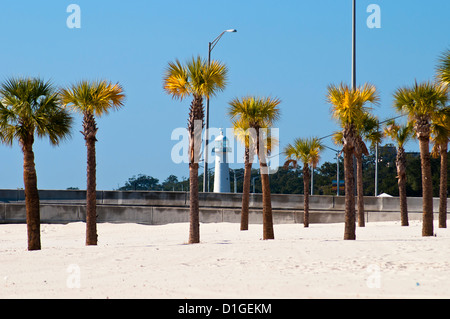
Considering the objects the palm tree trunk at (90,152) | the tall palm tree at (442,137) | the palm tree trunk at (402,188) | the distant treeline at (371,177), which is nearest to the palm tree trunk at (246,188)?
the palm tree trunk at (402,188)

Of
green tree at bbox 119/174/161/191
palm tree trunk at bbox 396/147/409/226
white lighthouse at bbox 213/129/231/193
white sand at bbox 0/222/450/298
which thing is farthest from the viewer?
green tree at bbox 119/174/161/191

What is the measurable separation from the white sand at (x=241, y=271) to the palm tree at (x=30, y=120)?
3257 millimetres

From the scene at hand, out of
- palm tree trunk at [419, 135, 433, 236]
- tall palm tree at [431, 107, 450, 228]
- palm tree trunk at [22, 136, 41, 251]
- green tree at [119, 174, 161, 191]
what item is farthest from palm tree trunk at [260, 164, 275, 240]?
green tree at [119, 174, 161, 191]

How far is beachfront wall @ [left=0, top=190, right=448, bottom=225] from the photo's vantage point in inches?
1416

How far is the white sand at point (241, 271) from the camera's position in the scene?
11.2 metres

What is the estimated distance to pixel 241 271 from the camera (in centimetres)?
1365

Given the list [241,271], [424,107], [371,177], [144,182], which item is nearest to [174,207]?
[424,107]

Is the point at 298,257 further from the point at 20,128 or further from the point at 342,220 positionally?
the point at 342,220

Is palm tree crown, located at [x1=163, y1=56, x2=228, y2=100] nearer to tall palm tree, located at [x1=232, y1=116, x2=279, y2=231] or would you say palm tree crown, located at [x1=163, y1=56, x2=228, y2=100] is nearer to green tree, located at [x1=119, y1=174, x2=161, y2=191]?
tall palm tree, located at [x1=232, y1=116, x2=279, y2=231]

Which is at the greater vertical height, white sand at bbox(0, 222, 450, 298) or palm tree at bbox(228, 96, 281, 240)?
palm tree at bbox(228, 96, 281, 240)

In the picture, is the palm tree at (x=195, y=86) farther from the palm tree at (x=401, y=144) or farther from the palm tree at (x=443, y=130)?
the palm tree at (x=401, y=144)

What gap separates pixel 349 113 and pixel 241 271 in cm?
950

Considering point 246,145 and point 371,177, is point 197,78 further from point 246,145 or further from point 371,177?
point 371,177

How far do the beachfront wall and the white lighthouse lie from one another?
75.8ft
